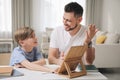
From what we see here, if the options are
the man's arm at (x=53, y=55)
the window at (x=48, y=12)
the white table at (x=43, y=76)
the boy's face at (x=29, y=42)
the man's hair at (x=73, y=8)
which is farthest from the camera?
the window at (x=48, y=12)

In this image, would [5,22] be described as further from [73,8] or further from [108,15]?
[73,8]

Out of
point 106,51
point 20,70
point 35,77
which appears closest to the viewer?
point 35,77

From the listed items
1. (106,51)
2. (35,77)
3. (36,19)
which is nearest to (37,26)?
(36,19)

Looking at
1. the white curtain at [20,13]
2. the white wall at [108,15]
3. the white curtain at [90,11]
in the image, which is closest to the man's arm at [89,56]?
the white wall at [108,15]

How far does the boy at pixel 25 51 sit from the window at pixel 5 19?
413cm

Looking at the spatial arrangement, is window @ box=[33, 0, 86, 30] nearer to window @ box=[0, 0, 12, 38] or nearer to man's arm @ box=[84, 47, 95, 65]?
window @ box=[0, 0, 12, 38]

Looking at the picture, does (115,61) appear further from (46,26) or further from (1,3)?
(1,3)

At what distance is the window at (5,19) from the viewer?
5734mm

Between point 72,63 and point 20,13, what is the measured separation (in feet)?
15.1

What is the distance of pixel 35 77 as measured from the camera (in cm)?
137

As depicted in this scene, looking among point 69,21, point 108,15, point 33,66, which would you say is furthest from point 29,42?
point 108,15

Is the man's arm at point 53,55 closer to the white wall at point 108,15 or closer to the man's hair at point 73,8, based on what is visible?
the man's hair at point 73,8

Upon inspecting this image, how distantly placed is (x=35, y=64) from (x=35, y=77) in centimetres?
24

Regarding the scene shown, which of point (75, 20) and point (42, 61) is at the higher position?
point (75, 20)
